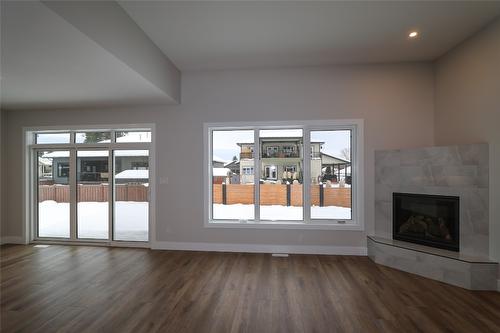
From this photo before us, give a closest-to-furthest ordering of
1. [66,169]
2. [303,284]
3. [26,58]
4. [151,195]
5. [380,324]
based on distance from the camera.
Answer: [380,324] < [26,58] < [303,284] < [151,195] < [66,169]

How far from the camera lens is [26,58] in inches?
Answer: 94.6

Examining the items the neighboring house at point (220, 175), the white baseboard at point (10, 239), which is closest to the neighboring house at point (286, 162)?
the neighboring house at point (220, 175)

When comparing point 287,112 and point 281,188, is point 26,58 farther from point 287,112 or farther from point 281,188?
point 281,188

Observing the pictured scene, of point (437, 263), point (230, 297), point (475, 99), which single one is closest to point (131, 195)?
point (230, 297)

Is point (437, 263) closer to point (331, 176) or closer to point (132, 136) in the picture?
point (331, 176)

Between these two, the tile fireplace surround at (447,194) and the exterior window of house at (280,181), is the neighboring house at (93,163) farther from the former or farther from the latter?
the tile fireplace surround at (447,194)

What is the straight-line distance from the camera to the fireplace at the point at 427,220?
317cm

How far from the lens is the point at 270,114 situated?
4023 millimetres

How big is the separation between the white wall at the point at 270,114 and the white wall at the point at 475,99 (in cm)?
24

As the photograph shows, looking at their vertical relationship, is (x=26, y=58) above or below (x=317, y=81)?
below

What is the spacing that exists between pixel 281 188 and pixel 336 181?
983mm

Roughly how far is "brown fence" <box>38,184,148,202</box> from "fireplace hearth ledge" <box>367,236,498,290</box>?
165 inches

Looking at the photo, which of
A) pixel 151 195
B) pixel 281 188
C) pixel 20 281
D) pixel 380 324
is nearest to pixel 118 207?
pixel 151 195

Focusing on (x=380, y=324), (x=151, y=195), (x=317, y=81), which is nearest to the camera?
(x=380, y=324)
